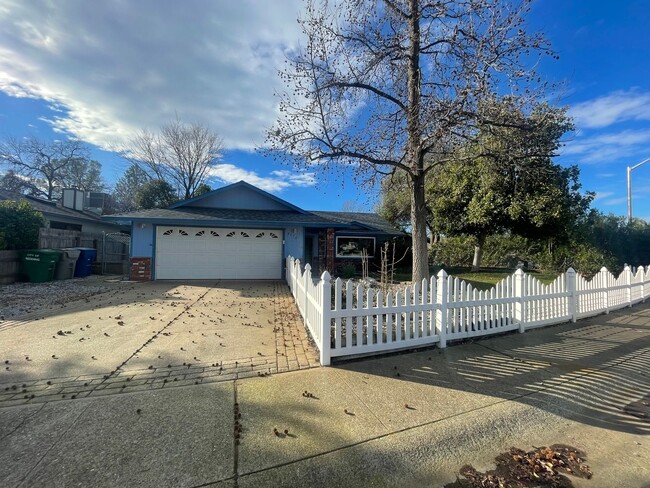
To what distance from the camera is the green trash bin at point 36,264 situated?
35.5ft

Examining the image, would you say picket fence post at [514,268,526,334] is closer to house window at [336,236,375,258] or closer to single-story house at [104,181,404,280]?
single-story house at [104,181,404,280]

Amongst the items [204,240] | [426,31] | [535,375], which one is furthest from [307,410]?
[204,240]

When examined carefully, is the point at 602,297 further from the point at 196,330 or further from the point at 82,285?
the point at 82,285

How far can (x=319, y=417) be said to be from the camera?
8.98ft

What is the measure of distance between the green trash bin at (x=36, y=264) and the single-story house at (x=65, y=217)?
2762 millimetres

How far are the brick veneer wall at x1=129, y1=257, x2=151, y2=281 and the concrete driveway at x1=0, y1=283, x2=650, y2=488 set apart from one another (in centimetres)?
748

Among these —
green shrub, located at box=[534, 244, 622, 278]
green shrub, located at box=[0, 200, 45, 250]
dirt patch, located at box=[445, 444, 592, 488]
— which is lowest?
dirt patch, located at box=[445, 444, 592, 488]

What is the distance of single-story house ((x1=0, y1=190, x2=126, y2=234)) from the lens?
1430 centimetres

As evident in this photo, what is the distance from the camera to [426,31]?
21.6 feet

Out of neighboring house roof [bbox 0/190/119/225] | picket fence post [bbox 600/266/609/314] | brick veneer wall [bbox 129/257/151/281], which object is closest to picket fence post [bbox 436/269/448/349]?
picket fence post [bbox 600/266/609/314]

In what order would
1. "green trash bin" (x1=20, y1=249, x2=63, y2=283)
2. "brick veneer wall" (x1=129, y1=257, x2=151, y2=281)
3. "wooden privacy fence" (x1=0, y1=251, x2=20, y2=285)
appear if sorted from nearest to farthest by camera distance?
"wooden privacy fence" (x1=0, y1=251, x2=20, y2=285) → "green trash bin" (x1=20, y1=249, x2=63, y2=283) → "brick veneer wall" (x1=129, y1=257, x2=151, y2=281)

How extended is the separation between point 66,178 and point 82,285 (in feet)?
82.3

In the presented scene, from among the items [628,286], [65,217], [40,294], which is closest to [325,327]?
[628,286]

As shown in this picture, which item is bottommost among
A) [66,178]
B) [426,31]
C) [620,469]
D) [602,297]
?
[620,469]
